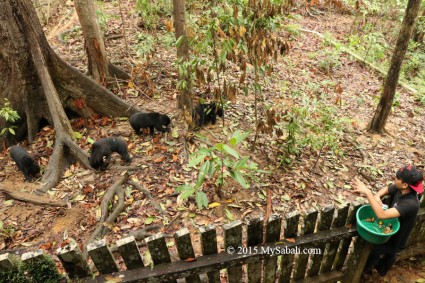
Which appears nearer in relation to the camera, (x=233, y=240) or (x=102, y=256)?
(x=102, y=256)

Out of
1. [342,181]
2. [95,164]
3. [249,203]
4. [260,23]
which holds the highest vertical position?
[260,23]

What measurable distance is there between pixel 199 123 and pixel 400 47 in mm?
4798

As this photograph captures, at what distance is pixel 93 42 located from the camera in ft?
22.4

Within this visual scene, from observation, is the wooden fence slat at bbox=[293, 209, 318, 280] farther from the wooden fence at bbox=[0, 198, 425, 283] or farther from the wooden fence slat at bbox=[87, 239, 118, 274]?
the wooden fence slat at bbox=[87, 239, 118, 274]

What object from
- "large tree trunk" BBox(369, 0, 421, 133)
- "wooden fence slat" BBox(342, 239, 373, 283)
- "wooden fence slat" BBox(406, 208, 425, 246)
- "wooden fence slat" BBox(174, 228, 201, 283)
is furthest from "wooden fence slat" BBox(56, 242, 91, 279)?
"large tree trunk" BBox(369, 0, 421, 133)

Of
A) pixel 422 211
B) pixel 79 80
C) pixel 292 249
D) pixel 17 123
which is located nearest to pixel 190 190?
pixel 292 249

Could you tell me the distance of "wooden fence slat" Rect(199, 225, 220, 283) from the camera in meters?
2.82

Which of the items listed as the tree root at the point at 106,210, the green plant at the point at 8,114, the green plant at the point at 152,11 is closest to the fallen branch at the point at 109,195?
the tree root at the point at 106,210

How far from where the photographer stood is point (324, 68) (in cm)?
1113

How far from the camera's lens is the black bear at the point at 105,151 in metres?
5.29

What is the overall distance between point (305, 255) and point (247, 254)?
2.55 feet

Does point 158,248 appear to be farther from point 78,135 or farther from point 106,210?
point 78,135

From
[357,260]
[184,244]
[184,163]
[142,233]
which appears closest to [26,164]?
[142,233]

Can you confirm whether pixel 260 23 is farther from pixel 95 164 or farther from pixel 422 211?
pixel 95 164
